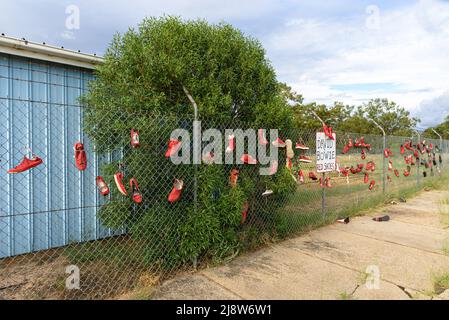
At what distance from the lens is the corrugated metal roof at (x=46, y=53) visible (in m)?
3.92

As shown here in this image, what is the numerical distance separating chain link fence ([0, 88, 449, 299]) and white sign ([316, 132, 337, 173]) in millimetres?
178

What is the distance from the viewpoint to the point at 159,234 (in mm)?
3537

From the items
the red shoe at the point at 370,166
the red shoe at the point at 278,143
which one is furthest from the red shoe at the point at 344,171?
the red shoe at the point at 278,143

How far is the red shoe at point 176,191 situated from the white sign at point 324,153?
3050 mm

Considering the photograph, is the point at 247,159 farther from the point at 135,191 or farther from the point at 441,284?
the point at 441,284

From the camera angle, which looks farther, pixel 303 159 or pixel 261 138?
pixel 303 159

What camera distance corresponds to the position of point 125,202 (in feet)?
11.9

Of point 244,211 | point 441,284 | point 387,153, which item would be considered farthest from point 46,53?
point 387,153

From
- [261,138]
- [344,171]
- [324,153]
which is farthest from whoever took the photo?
[344,171]

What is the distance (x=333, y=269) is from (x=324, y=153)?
249cm

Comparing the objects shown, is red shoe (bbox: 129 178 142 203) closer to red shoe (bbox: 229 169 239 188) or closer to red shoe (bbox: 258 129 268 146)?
red shoe (bbox: 229 169 239 188)

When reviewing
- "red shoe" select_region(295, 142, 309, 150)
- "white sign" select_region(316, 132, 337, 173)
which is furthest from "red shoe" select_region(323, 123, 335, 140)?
"red shoe" select_region(295, 142, 309, 150)

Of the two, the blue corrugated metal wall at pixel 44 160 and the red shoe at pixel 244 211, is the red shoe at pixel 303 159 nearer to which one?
the red shoe at pixel 244 211
